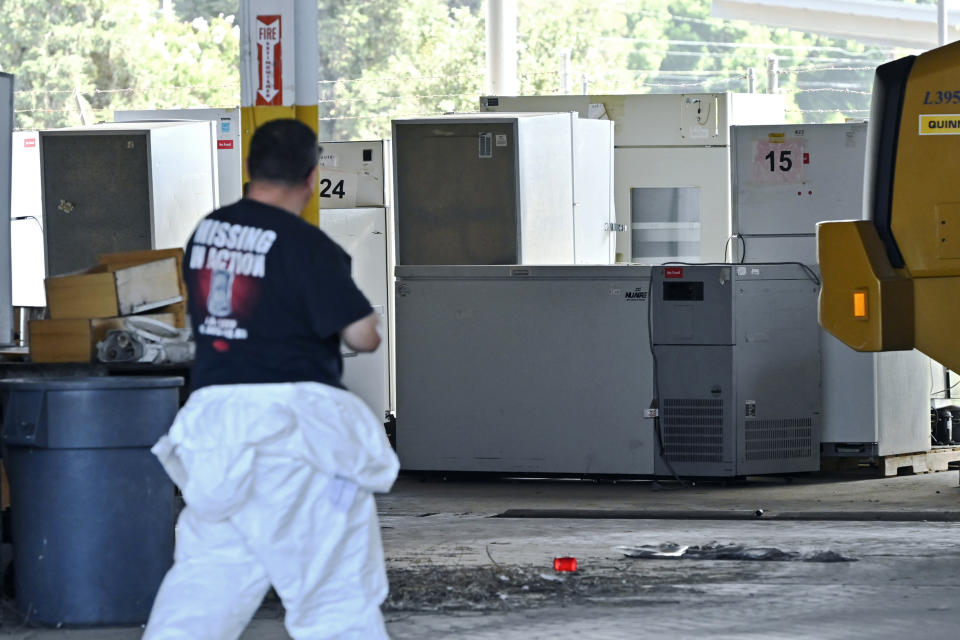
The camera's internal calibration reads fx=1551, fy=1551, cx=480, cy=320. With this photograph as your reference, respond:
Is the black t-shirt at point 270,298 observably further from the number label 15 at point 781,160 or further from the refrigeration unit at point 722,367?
the number label 15 at point 781,160

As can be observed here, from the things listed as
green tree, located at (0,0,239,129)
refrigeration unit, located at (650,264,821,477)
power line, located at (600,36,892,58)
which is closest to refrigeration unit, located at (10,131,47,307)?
refrigeration unit, located at (650,264,821,477)

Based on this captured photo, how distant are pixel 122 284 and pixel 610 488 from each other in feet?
15.7

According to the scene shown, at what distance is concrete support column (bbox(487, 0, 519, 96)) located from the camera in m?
17.4

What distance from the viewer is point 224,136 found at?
41.8 feet

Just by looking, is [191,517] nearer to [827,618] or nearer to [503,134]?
[827,618]

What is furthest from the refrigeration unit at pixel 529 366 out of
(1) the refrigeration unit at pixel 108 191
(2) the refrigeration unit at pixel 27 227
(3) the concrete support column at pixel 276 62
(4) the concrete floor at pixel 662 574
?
(2) the refrigeration unit at pixel 27 227

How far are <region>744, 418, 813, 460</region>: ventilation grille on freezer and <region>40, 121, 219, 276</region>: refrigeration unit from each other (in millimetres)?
4171

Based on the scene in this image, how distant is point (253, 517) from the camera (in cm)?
436

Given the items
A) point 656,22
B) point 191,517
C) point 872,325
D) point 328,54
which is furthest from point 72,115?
point 191,517

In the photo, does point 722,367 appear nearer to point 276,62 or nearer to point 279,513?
point 276,62

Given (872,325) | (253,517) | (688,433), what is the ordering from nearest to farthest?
(253,517) → (872,325) → (688,433)

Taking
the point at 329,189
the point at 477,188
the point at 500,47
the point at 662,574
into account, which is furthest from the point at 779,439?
the point at 500,47

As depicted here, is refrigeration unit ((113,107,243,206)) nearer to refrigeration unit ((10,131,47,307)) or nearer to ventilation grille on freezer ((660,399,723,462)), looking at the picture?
refrigeration unit ((10,131,47,307))

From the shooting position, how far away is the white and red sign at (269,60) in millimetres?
6879
